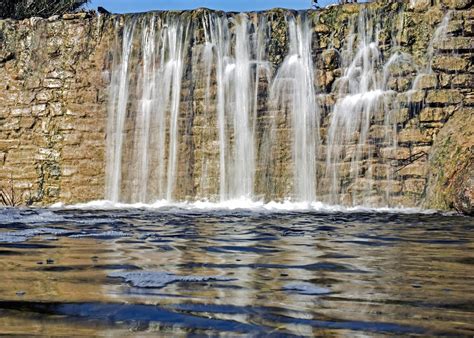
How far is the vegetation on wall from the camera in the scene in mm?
25250

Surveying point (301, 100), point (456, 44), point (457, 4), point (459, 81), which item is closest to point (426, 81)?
point (459, 81)

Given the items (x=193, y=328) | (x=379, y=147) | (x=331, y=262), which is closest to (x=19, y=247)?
(x=331, y=262)

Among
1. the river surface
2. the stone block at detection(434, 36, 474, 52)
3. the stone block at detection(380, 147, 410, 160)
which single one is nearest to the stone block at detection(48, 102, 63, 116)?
the stone block at detection(380, 147, 410, 160)

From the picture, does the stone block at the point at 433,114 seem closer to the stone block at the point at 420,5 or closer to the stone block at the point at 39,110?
the stone block at the point at 420,5

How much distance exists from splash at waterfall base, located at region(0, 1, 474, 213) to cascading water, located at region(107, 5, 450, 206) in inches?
1.3

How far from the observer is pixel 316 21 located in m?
15.9

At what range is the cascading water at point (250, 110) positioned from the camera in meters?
14.9

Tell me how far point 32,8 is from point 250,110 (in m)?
14.2

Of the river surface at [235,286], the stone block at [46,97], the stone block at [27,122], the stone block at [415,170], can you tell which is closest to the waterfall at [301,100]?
the stone block at [415,170]

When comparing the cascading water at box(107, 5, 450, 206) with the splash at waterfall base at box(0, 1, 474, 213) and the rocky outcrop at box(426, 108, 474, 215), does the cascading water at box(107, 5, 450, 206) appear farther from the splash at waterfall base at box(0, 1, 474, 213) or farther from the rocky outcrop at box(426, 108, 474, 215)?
the rocky outcrop at box(426, 108, 474, 215)

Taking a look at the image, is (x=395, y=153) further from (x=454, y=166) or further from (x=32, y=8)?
(x=32, y=8)

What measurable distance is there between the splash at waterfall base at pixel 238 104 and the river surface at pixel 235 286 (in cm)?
886

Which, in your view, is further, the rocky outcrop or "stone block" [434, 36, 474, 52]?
"stone block" [434, 36, 474, 52]

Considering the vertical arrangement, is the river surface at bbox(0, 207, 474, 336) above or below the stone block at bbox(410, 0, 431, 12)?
below
